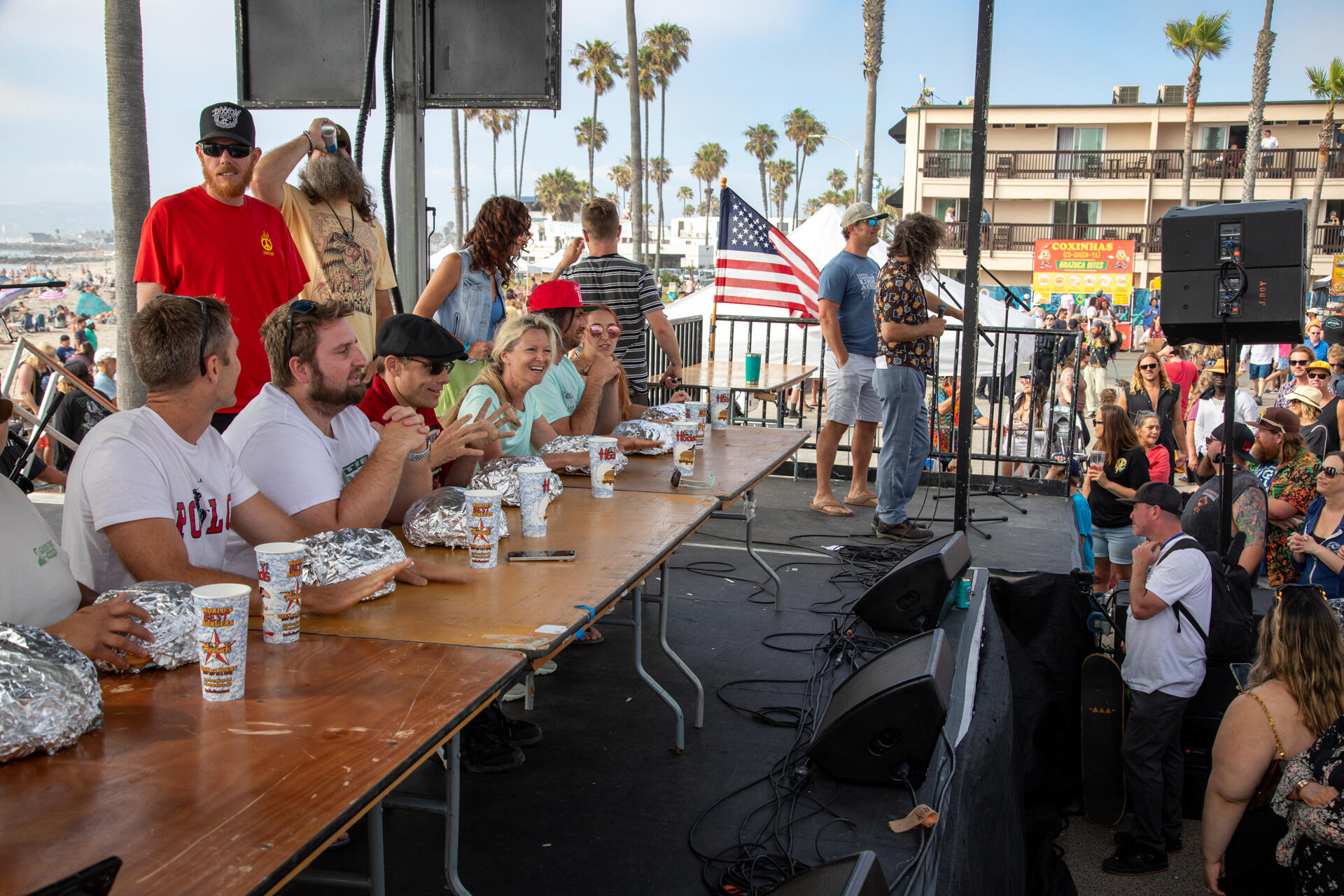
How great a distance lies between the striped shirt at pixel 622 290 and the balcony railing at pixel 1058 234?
29.1 m

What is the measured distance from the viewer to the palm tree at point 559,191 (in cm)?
7012

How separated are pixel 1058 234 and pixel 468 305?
3363 centimetres

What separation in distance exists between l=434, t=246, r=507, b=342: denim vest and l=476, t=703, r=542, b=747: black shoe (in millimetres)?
1904

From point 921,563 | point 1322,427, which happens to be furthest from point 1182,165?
point 921,563

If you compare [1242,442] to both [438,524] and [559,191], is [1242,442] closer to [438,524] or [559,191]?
[438,524]

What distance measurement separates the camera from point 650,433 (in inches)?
180

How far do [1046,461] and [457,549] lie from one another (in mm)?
5943

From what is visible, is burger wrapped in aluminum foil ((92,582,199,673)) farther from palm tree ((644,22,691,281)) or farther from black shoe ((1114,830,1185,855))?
palm tree ((644,22,691,281))

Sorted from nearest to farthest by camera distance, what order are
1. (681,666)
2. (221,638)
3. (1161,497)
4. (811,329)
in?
1. (221,638)
2. (681,666)
3. (1161,497)
4. (811,329)

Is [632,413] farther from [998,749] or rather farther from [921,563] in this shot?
[998,749]

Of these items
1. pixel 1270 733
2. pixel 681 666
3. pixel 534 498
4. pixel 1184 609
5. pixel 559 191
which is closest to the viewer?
pixel 534 498

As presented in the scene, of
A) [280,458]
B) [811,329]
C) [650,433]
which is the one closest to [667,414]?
[650,433]

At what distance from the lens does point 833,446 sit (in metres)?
6.70

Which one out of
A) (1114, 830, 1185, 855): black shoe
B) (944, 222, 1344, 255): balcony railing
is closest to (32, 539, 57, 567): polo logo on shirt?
(1114, 830, 1185, 855): black shoe
